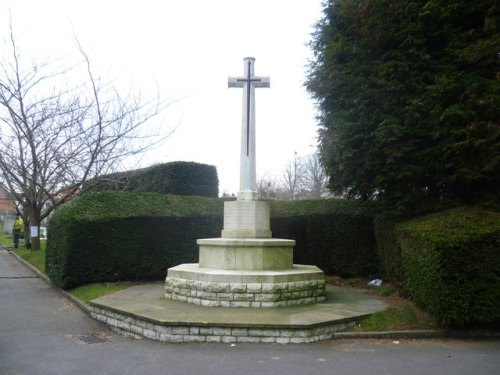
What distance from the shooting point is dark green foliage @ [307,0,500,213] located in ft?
27.2

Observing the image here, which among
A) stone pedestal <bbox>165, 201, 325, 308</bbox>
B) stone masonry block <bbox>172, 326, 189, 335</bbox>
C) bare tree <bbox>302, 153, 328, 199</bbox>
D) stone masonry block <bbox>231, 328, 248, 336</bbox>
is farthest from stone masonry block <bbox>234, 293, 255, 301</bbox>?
bare tree <bbox>302, 153, 328, 199</bbox>

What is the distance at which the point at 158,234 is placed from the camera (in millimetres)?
12242

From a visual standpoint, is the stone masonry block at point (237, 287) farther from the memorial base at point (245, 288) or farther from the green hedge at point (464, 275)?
the green hedge at point (464, 275)

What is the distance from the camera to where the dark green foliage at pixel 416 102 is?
8305 mm

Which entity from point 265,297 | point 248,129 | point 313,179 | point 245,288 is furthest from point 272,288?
point 313,179

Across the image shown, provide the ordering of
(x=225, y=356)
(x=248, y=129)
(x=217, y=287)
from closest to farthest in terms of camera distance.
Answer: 1. (x=225, y=356)
2. (x=217, y=287)
3. (x=248, y=129)

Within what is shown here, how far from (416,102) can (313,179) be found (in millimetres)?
37240

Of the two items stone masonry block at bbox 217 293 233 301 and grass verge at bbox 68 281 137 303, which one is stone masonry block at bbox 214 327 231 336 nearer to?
stone masonry block at bbox 217 293 233 301

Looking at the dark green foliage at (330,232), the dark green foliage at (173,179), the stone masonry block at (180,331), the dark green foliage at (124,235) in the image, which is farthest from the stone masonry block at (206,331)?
the dark green foliage at (173,179)

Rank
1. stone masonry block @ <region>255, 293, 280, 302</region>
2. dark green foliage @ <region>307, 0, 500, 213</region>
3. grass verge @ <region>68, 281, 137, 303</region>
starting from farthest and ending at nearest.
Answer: grass verge @ <region>68, 281, 137, 303</region> → dark green foliage @ <region>307, 0, 500, 213</region> → stone masonry block @ <region>255, 293, 280, 302</region>

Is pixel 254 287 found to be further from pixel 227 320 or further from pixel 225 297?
pixel 227 320

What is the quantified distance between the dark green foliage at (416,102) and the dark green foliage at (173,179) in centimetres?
737

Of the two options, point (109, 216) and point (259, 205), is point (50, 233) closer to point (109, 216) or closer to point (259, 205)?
point (109, 216)

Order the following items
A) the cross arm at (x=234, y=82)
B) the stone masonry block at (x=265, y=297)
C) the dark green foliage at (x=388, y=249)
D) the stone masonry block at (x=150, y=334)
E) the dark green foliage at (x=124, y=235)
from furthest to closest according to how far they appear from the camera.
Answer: the dark green foliage at (x=124, y=235) → the cross arm at (x=234, y=82) → the dark green foliage at (x=388, y=249) → the stone masonry block at (x=265, y=297) → the stone masonry block at (x=150, y=334)
